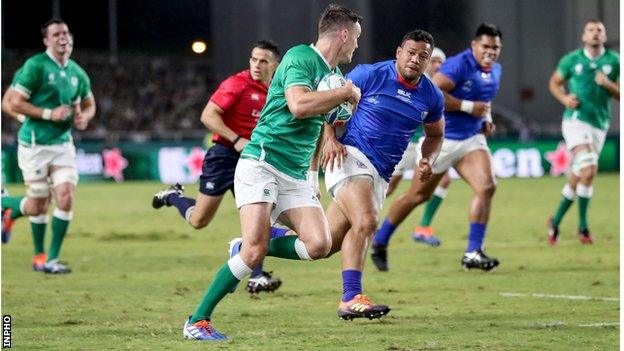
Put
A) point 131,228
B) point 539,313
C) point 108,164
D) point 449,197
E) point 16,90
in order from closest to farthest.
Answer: point 539,313
point 16,90
point 131,228
point 449,197
point 108,164

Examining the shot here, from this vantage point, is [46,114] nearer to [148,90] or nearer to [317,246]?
[317,246]

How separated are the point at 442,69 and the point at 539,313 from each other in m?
3.82

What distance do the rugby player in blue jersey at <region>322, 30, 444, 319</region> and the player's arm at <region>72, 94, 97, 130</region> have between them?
3.45 meters

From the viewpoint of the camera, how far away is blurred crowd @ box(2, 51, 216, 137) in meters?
38.8

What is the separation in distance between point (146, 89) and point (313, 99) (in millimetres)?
33758

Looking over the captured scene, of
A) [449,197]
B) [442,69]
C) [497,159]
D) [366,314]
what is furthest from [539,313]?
[497,159]

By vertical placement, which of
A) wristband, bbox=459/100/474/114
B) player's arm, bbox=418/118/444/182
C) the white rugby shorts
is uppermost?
wristband, bbox=459/100/474/114

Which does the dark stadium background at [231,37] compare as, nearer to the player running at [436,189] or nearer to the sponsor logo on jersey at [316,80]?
the player running at [436,189]

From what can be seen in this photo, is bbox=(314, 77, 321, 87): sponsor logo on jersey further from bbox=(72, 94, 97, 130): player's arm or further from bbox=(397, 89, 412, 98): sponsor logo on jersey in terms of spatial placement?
bbox=(72, 94, 97, 130): player's arm

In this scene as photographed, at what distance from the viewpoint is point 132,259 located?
45.3 feet

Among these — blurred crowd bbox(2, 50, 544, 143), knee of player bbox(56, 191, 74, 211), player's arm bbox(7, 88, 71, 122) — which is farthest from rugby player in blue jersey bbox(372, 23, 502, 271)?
blurred crowd bbox(2, 50, 544, 143)

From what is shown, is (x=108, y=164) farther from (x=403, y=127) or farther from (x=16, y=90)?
(x=403, y=127)

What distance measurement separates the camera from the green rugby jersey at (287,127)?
7820 mm

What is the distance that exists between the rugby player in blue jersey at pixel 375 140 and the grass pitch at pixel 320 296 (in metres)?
0.64
